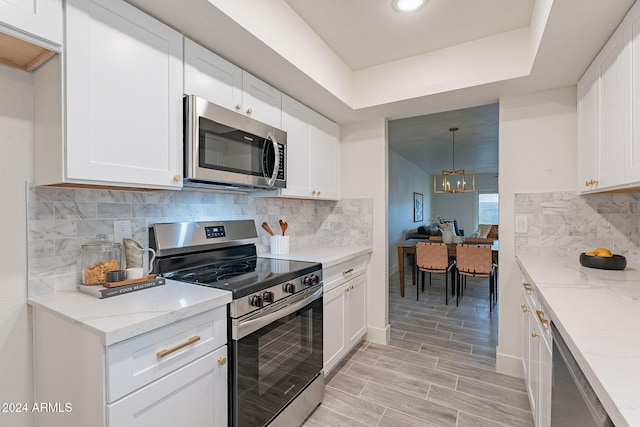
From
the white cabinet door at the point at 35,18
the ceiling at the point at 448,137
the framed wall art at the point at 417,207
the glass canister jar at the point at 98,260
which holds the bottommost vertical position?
the glass canister jar at the point at 98,260

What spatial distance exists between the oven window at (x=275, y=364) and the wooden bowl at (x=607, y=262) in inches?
64.0

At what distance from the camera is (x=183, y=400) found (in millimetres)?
1118

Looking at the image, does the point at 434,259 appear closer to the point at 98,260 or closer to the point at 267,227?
the point at 267,227

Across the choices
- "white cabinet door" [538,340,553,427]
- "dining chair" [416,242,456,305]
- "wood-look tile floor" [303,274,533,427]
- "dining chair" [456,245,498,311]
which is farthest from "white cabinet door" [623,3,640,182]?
"dining chair" [416,242,456,305]

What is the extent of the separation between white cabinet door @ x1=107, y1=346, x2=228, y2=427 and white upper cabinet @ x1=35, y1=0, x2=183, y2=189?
783mm

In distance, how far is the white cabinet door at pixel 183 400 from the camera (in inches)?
37.6

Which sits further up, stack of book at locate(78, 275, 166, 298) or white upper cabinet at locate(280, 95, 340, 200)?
white upper cabinet at locate(280, 95, 340, 200)

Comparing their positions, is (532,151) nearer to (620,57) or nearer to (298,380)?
(620,57)

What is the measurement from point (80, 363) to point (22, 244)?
0.60m

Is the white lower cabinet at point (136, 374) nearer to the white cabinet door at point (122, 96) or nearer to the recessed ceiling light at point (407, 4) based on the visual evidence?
the white cabinet door at point (122, 96)

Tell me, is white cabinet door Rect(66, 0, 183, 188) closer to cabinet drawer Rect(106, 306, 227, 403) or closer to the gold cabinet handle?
cabinet drawer Rect(106, 306, 227, 403)

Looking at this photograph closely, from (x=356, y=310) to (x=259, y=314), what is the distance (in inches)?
54.1

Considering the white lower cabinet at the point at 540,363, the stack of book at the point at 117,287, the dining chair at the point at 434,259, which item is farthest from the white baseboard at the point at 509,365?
the stack of book at the point at 117,287

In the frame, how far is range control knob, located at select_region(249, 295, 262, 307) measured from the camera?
4.54 ft
